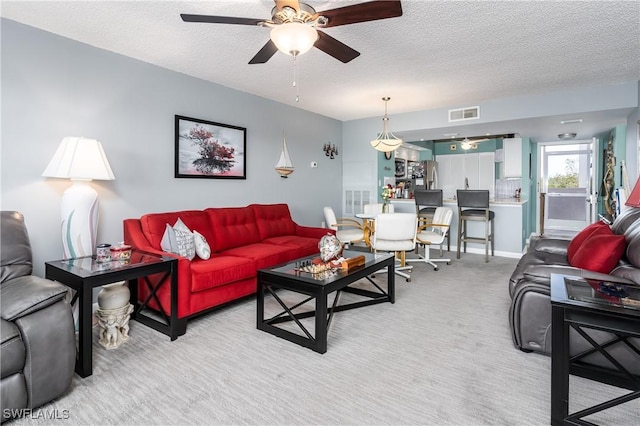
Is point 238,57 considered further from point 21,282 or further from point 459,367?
point 459,367

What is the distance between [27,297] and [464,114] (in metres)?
5.57

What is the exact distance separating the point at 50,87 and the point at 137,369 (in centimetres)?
248

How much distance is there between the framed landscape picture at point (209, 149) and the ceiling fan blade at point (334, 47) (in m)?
2.16

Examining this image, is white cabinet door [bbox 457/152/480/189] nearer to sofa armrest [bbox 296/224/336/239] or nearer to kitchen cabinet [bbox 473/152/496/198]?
kitchen cabinet [bbox 473/152/496/198]

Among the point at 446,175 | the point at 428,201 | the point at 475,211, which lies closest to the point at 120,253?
the point at 428,201

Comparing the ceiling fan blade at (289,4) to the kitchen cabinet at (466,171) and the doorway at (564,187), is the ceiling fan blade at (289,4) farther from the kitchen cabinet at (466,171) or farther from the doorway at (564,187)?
the doorway at (564,187)

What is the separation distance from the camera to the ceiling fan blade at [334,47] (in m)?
2.32

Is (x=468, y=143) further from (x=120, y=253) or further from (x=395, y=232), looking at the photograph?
(x=120, y=253)

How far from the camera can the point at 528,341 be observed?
233cm

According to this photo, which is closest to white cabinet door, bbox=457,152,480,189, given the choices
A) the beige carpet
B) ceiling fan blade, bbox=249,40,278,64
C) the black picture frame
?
the black picture frame

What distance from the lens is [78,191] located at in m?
2.74

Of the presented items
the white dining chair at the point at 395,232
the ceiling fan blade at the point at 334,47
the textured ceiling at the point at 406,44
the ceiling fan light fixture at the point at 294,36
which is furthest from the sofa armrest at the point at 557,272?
the ceiling fan light fixture at the point at 294,36

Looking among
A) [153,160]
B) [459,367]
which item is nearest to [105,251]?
[153,160]

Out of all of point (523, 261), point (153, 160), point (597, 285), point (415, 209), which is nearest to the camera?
point (597, 285)
